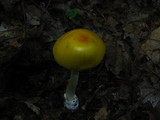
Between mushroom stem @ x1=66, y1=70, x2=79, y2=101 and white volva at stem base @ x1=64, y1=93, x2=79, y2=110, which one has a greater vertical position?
mushroom stem @ x1=66, y1=70, x2=79, y2=101

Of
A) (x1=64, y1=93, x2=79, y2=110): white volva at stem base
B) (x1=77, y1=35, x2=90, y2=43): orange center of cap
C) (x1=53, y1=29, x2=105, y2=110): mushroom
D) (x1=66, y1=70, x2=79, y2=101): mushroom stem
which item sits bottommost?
(x1=64, y1=93, x2=79, y2=110): white volva at stem base

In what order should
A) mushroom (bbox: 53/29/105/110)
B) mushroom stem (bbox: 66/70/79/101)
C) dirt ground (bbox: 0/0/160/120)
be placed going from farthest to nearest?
dirt ground (bbox: 0/0/160/120) < mushroom stem (bbox: 66/70/79/101) < mushroom (bbox: 53/29/105/110)

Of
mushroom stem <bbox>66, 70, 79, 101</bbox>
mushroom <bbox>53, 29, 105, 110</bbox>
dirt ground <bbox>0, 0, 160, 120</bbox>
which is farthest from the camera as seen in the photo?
dirt ground <bbox>0, 0, 160, 120</bbox>

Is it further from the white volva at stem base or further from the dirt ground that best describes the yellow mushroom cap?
the dirt ground

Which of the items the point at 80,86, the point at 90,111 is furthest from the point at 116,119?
the point at 80,86

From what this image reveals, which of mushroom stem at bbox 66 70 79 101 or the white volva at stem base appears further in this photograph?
the white volva at stem base

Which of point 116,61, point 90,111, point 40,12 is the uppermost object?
point 40,12

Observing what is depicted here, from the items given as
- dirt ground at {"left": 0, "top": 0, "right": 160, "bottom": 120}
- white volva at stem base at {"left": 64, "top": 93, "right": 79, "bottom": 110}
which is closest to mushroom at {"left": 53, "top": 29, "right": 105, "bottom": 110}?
white volva at stem base at {"left": 64, "top": 93, "right": 79, "bottom": 110}

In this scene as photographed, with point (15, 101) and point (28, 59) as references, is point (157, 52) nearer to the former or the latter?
point (28, 59)
